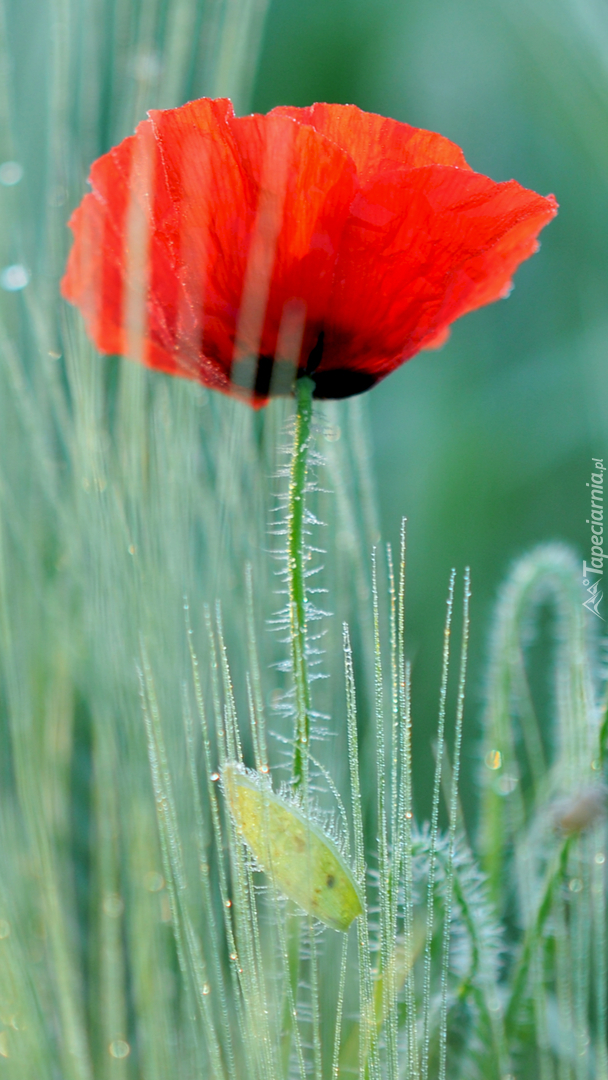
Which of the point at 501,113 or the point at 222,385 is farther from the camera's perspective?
the point at 501,113

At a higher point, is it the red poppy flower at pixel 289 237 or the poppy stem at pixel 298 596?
the red poppy flower at pixel 289 237

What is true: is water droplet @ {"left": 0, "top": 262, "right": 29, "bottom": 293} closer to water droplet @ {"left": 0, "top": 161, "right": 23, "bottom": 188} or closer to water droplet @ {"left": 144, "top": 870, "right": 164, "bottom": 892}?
water droplet @ {"left": 0, "top": 161, "right": 23, "bottom": 188}

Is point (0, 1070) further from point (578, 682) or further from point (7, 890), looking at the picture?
point (578, 682)

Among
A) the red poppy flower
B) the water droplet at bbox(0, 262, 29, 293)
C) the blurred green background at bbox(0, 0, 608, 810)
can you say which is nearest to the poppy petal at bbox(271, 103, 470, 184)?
the red poppy flower

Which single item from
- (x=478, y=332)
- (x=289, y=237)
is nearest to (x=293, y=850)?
(x=289, y=237)

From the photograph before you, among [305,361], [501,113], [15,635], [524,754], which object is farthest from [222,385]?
[501,113]

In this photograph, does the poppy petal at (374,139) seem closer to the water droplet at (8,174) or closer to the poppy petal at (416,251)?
the poppy petal at (416,251)

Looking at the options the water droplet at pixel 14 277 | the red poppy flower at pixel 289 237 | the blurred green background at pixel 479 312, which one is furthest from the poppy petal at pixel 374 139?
the blurred green background at pixel 479 312
